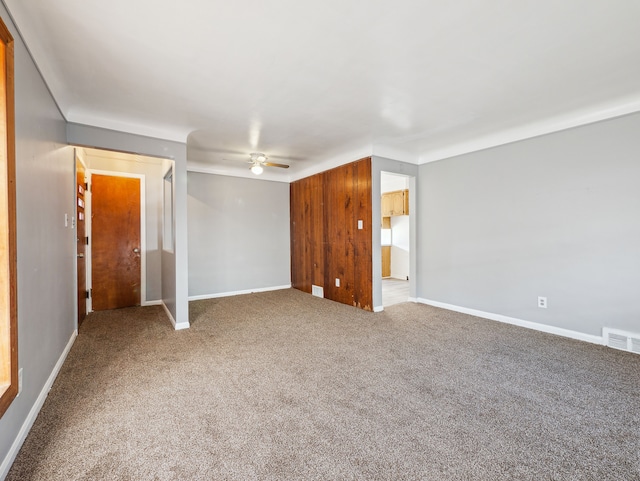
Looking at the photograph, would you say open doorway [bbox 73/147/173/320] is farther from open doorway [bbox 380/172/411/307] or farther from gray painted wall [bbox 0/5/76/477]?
open doorway [bbox 380/172/411/307]

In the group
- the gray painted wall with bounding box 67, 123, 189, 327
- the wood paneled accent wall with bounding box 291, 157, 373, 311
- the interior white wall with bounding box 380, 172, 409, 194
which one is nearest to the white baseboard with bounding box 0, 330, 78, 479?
the gray painted wall with bounding box 67, 123, 189, 327

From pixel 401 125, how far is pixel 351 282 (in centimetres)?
237

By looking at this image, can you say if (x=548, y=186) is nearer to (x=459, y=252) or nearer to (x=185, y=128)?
(x=459, y=252)

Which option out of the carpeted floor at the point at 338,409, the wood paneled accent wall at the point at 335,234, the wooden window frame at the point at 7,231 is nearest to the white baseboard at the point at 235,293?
the wood paneled accent wall at the point at 335,234

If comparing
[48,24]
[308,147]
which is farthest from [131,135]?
[308,147]

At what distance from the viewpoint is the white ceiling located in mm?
1707

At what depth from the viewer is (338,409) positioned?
1.92 meters

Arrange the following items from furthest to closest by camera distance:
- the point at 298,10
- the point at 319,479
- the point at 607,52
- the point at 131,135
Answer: the point at 131,135, the point at 607,52, the point at 298,10, the point at 319,479

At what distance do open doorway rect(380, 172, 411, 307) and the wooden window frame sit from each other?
553cm

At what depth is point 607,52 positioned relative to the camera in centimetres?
208

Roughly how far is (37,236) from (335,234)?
11.9 feet

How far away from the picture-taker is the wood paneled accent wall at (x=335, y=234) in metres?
4.30

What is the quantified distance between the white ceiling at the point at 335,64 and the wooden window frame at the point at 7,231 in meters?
0.43

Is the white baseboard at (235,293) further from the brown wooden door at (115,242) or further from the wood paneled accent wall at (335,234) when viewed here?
the brown wooden door at (115,242)
